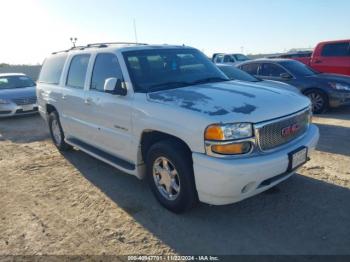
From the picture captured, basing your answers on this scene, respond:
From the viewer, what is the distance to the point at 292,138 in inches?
152

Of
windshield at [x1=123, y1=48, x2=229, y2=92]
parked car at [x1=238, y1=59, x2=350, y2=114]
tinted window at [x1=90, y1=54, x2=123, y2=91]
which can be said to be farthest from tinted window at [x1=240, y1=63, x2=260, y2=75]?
tinted window at [x1=90, y1=54, x2=123, y2=91]

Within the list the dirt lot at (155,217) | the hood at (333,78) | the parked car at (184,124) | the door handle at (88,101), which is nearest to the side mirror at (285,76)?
the hood at (333,78)

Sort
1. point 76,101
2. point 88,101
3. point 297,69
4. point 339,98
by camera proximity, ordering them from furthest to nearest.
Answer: point 297,69, point 339,98, point 76,101, point 88,101

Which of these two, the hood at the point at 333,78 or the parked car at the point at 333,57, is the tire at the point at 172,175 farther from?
the parked car at the point at 333,57

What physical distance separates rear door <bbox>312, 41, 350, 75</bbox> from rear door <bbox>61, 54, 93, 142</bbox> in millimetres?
9347

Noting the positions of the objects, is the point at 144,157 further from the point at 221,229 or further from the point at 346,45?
Answer: the point at 346,45

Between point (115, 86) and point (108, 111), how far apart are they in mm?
507

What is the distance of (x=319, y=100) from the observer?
9.09 meters

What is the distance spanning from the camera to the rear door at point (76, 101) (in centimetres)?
530

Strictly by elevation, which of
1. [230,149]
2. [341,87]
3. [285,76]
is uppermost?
[230,149]

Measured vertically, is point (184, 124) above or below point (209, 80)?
below

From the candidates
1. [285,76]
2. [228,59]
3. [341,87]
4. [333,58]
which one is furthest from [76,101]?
[228,59]

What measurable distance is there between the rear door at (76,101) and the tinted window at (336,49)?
31.4ft

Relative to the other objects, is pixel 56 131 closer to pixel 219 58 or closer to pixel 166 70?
pixel 166 70
